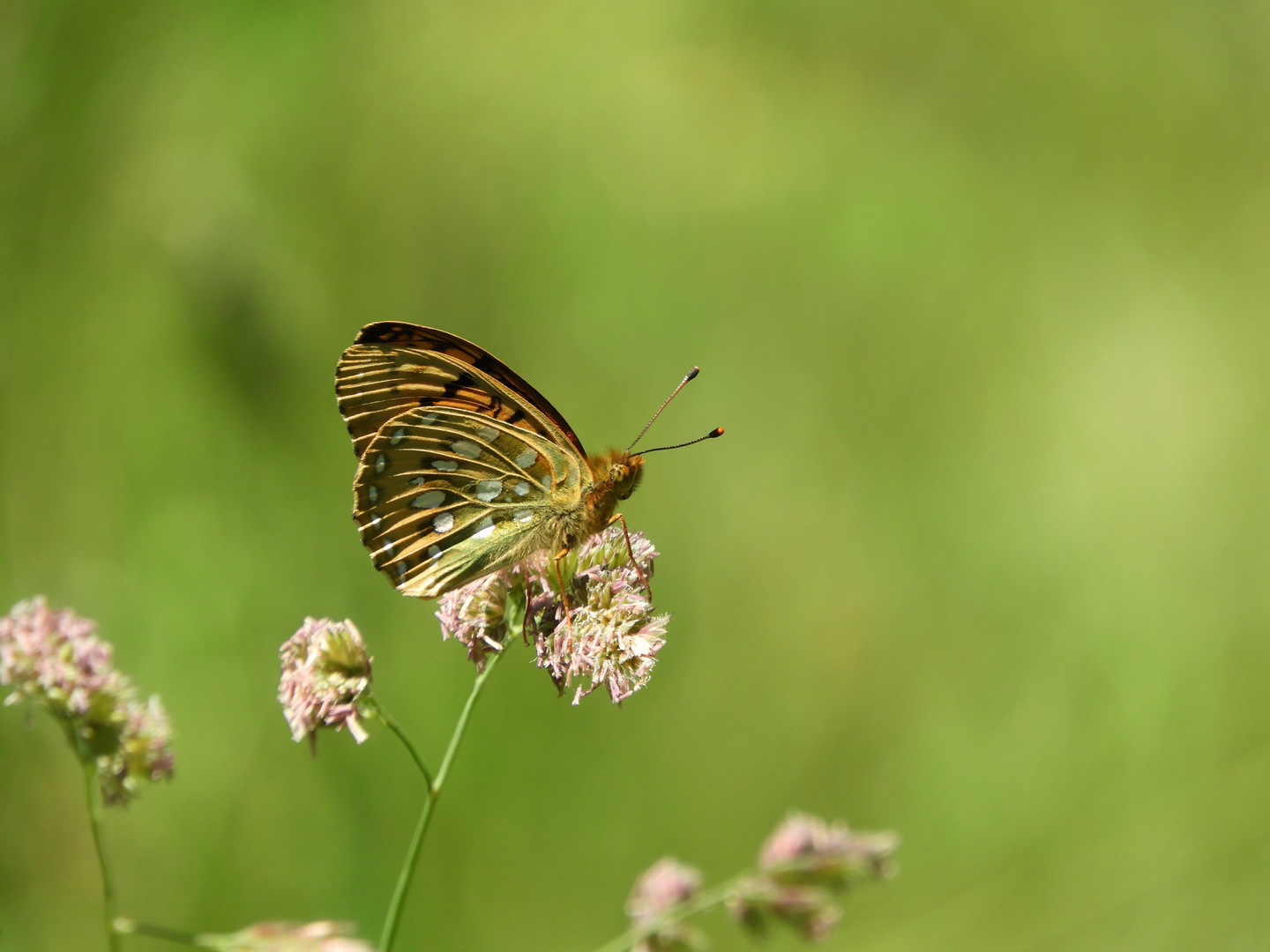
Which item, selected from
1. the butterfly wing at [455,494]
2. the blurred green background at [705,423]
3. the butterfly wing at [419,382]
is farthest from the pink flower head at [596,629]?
the blurred green background at [705,423]

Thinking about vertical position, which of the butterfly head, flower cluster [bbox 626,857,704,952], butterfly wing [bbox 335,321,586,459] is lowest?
flower cluster [bbox 626,857,704,952]

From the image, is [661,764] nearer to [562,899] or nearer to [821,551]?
[562,899]

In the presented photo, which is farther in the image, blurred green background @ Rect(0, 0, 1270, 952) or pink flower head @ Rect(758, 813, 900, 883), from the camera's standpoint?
blurred green background @ Rect(0, 0, 1270, 952)

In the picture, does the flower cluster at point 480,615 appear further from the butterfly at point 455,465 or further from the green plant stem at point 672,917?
the green plant stem at point 672,917

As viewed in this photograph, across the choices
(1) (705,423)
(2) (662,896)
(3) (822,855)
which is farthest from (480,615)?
(1) (705,423)

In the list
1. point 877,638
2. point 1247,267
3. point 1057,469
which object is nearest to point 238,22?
point 877,638

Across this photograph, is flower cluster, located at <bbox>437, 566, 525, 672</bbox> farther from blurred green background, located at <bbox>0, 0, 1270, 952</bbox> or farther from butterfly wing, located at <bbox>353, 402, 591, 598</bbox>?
blurred green background, located at <bbox>0, 0, 1270, 952</bbox>

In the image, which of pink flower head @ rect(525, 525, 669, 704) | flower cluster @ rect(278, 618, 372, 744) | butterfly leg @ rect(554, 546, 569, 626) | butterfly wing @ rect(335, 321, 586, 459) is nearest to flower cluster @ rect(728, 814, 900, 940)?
pink flower head @ rect(525, 525, 669, 704)
